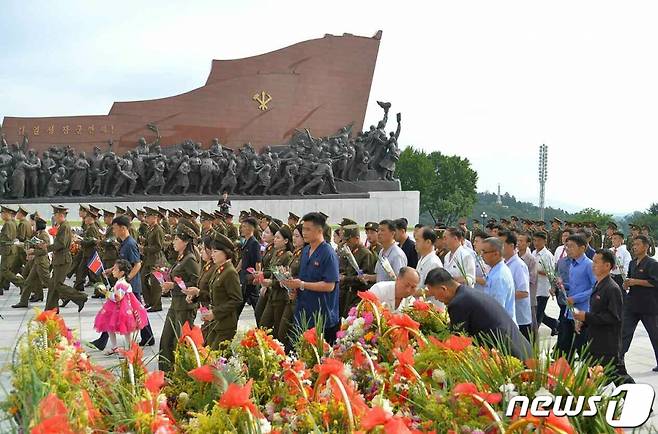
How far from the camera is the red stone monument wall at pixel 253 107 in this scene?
70.7 ft

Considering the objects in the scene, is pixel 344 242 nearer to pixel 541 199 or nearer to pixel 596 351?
pixel 596 351

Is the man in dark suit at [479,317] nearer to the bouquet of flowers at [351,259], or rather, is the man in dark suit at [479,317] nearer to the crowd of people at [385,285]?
the crowd of people at [385,285]

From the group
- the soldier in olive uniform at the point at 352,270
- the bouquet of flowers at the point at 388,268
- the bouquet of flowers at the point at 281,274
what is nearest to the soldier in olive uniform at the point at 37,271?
the soldier in olive uniform at the point at 352,270

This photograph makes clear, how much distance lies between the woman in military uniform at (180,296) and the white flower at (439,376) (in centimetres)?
A: 262

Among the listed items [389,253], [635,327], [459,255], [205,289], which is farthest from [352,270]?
[635,327]

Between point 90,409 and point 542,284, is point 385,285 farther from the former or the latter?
point 542,284

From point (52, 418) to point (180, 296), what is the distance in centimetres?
373

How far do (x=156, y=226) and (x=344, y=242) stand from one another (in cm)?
404

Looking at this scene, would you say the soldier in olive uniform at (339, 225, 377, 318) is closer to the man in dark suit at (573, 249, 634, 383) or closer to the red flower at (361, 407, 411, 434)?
the man in dark suit at (573, 249, 634, 383)

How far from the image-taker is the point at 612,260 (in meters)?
4.73

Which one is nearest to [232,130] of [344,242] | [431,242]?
[344,242]

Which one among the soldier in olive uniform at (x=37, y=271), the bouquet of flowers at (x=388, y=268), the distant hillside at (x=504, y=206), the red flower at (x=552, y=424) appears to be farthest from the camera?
the distant hillside at (x=504, y=206)

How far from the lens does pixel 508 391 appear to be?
221 cm

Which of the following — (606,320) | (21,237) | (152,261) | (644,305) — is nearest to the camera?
(606,320)
